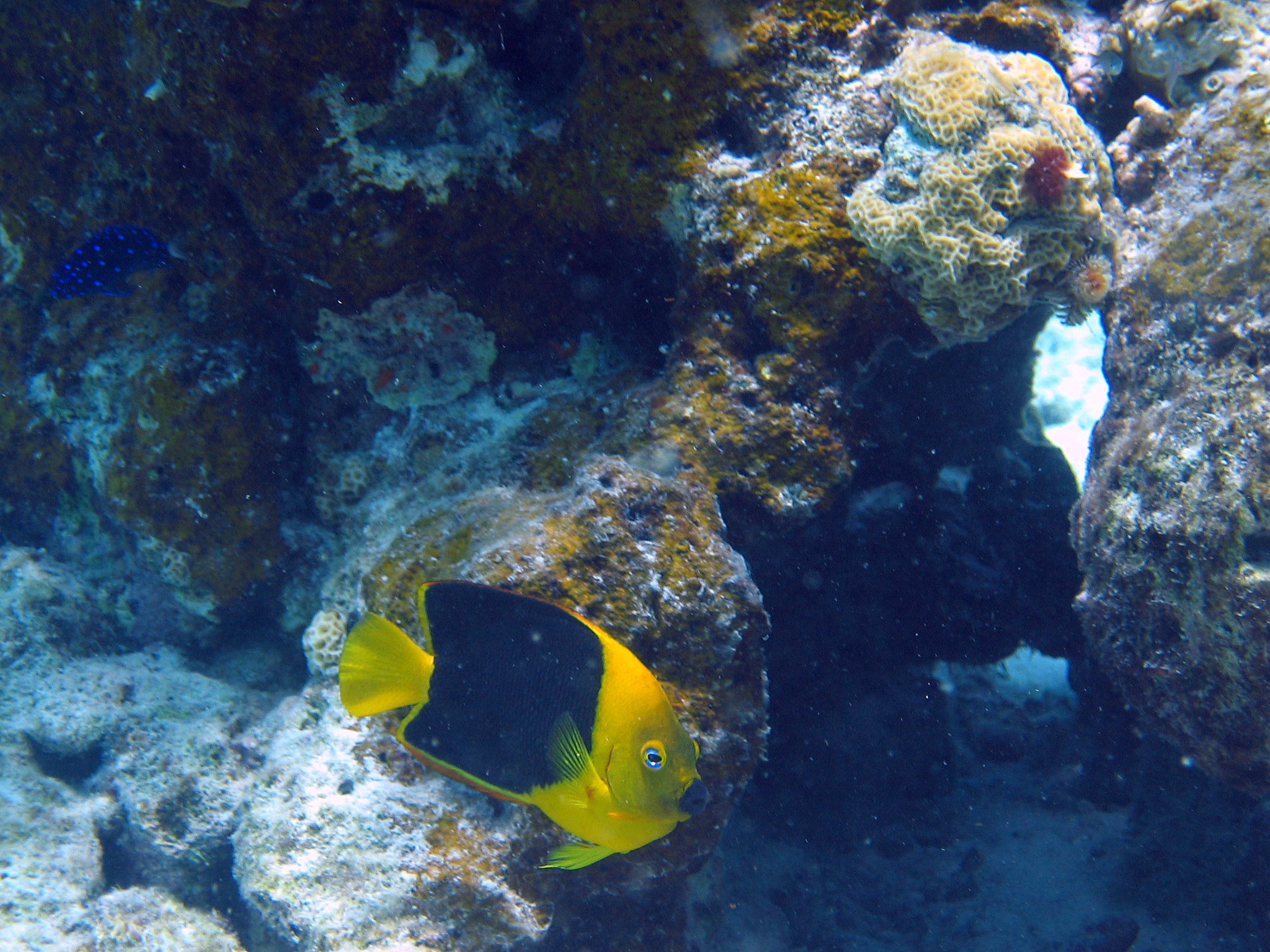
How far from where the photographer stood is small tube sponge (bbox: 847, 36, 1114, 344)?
108 inches

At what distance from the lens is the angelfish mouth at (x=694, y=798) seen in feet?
5.83

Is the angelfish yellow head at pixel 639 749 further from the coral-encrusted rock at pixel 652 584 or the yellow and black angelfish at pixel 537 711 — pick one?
the coral-encrusted rock at pixel 652 584

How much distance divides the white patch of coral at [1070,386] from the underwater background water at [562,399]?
160 centimetres

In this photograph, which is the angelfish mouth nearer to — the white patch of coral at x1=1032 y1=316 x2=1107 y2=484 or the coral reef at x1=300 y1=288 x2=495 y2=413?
the coral reef at x1=300 y1=288 x2=495 y2=413

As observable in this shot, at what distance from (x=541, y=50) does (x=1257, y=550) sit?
11.9 ft

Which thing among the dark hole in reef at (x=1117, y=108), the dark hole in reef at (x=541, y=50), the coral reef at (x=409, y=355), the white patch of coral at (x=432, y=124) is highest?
the dark hole in reef at (x=1117, y=108)

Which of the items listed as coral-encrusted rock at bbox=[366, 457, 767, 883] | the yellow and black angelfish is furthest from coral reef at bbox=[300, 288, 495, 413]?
the yellow and black angelfish

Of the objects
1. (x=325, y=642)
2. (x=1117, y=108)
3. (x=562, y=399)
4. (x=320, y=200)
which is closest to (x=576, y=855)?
(x=325, y=642)

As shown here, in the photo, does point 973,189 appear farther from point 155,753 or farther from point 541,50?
point 155,753

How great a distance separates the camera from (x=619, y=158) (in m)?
3.07

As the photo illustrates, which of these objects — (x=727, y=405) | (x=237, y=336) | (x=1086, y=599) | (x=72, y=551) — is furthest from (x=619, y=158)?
(x=72, y=551)

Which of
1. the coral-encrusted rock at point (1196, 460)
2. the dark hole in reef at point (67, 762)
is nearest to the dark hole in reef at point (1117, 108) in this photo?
the coral-encrusted rock at point (1196, 460)

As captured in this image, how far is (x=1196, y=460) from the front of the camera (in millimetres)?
2500

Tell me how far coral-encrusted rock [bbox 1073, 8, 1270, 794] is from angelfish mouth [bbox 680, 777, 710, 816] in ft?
6.87
